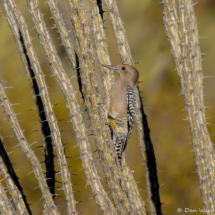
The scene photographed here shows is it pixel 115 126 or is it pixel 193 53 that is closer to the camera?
pixel 193 53

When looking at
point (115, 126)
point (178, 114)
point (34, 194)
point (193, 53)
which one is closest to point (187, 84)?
point (193, 53)

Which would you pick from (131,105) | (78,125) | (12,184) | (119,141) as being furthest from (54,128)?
(131,105)

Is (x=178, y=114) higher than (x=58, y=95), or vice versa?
(x=58, y=95)

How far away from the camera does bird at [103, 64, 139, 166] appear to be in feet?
13.5

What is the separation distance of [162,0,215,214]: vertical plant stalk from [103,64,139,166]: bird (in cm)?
110

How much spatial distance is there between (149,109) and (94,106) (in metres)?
3.56

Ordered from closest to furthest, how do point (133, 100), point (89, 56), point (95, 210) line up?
1. point (89, 56)
2. point (133, 100)
3. point (95, 210)

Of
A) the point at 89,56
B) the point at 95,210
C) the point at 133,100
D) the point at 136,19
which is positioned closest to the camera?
the point at 89,56

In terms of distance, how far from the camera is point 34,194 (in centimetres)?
623

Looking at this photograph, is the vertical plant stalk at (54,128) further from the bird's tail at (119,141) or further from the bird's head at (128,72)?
the bird's head at (128,72)

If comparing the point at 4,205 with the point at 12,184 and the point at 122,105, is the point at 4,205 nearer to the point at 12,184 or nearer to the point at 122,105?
the point at 12,184

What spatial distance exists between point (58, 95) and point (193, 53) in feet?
13.3

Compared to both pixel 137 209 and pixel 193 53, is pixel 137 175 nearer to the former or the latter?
pixel 137 209

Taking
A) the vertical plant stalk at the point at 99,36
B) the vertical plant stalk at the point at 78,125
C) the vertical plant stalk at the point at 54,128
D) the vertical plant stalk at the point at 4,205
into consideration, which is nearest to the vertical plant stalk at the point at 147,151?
the vertical plant stalk at the point at 99,36
